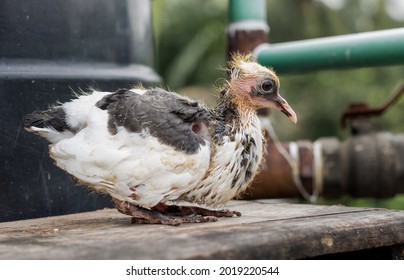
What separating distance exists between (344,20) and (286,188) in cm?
708

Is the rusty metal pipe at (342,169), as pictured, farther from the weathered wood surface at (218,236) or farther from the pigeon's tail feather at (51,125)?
the pigeon's tail feather at (51,125)

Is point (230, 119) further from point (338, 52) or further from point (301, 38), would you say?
point (301, 38)

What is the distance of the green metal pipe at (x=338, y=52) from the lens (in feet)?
7.51

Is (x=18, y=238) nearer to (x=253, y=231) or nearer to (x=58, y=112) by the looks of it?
(x=58, y=112)

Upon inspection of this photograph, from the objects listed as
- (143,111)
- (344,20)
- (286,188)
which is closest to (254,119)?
(143,111)

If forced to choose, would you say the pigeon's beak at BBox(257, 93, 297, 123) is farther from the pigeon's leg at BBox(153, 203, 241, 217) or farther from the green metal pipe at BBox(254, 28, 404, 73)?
the green metal pipe at BBox(254, 28, 404, 73)

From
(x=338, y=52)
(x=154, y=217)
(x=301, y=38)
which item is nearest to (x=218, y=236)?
(x=154, y=217)

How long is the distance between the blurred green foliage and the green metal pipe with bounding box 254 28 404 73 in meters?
5.18

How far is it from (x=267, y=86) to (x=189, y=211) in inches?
13.4

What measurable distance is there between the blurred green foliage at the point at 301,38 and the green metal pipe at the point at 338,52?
17.0 feet

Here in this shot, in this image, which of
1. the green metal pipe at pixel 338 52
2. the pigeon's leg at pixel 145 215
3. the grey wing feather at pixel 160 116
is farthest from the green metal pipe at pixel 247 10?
the pigeon's leg at pixel 145 215

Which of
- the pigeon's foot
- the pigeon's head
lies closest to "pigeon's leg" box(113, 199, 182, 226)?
the pigeon's foot

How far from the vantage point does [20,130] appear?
6.18 feet

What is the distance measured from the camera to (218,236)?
1288 millimetres
